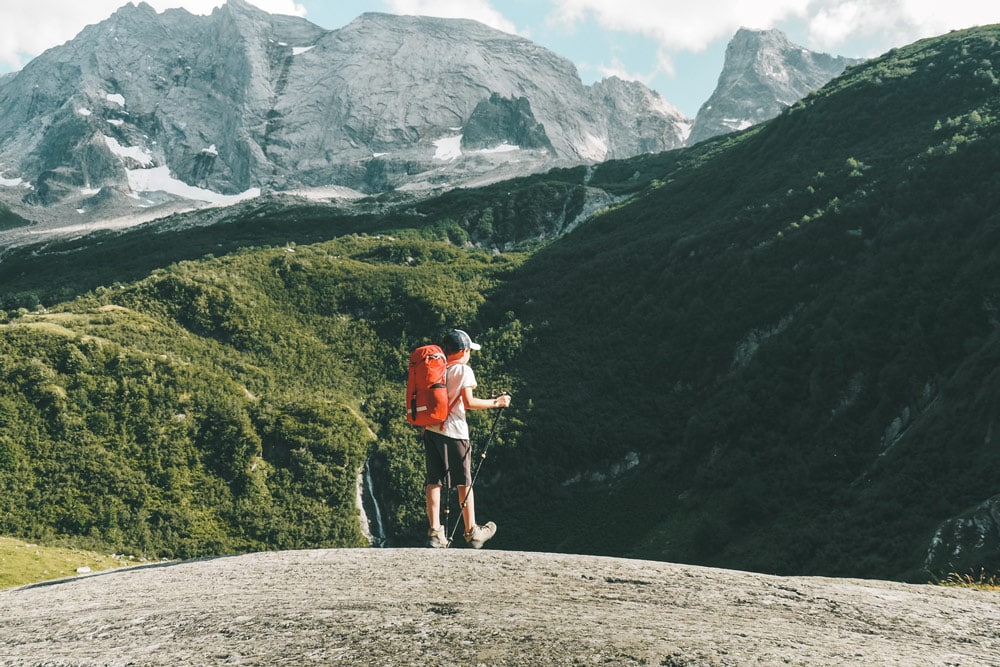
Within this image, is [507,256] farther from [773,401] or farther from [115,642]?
[115,642]

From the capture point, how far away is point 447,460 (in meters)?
13.6

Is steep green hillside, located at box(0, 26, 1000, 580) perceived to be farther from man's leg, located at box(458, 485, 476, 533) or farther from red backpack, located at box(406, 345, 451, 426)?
red backpack, located at box(406, 345, 451, 426)

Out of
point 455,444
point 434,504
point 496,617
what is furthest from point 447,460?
point 496,617

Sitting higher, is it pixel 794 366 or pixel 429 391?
pixel 429 391

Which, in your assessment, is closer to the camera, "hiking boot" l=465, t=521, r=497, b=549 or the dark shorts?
the dark shorts

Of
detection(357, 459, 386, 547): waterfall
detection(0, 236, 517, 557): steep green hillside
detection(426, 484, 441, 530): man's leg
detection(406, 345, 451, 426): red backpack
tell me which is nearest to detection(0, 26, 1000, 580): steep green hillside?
detection(0, 236, 517, 557): steep green hillside

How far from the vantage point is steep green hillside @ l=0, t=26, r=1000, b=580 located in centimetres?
4259

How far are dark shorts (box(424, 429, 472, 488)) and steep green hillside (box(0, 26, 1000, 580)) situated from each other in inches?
730

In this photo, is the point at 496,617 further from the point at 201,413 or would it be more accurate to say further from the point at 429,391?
the point at 201,413

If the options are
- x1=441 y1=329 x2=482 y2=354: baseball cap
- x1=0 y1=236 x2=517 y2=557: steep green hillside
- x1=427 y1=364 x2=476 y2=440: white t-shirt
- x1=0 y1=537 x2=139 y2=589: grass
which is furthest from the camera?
x1=0 y1=236 x2=517 y2=557: steep green hillside

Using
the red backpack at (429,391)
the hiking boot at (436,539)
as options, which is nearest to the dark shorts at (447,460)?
the red backpack at (429,391)

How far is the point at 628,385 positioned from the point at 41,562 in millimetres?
53049

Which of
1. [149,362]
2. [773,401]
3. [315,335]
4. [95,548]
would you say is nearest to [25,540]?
[95,548]

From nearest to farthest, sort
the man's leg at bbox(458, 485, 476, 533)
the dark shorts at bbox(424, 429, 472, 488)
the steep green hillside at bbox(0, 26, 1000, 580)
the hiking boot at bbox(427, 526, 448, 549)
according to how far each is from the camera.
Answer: the dark shorts at bbox(424, 429, 472, 488)
the man's leg at bbox(458, 485, 476, 533)
the hiking boot at bbox(427, 526, 448, 549)
the steep green hillside at bbox(0, 26, 1000, 580)
